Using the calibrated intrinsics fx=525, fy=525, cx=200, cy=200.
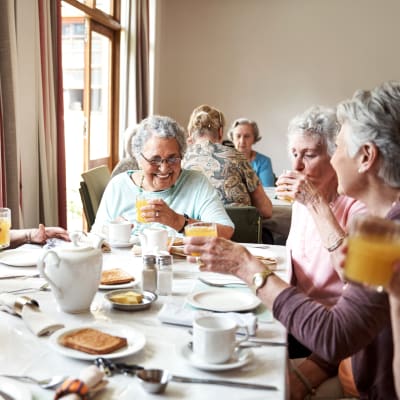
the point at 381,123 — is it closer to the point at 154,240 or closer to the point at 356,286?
the point at 356,286

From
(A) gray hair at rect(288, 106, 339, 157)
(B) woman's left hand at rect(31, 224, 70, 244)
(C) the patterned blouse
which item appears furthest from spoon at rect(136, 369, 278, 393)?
(C) the patterned blouse

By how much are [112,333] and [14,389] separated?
0.28 metres

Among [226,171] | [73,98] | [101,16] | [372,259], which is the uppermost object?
[101,16]

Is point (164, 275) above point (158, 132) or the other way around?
the other way around

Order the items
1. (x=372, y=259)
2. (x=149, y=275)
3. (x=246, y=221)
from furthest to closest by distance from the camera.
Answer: (x=246, y=221) → (x=149, y=275) → (x=372, y=259)

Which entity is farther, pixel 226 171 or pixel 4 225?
pixel 226 171

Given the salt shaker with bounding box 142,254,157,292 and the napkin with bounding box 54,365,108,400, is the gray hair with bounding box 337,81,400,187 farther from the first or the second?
the napkin with bounding box 54,365,108,400

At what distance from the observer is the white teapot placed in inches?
51.5

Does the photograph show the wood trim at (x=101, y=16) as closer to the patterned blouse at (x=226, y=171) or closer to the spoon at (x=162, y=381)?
the patterned blouse at (x=226, y=171)

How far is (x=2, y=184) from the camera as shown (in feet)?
9.11

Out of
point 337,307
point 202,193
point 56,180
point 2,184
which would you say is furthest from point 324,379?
point 56,180

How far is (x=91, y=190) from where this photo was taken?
10.3ft

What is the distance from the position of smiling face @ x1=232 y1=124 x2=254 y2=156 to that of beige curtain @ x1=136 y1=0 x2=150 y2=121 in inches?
48.8

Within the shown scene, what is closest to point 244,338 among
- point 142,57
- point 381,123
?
point 381,123
